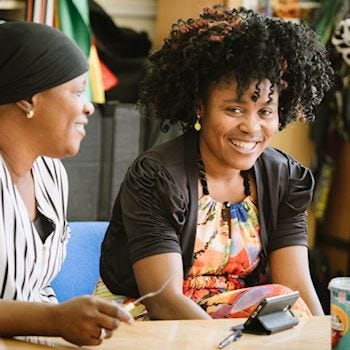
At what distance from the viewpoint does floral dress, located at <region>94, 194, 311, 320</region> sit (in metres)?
2.35

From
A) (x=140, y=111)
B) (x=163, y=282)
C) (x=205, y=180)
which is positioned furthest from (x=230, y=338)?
(x=140, y=111)

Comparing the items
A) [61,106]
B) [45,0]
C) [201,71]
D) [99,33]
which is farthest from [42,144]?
[99,33]

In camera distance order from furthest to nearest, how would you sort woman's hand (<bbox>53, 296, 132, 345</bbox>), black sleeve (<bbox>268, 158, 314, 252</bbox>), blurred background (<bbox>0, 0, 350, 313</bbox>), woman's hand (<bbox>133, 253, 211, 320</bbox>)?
1. blurred background (<bbox>0, 0, 350, 313</bbox>)
2. black sleeve (<bbox>268, 158, 314, 252</bbox>)
3. woman's hand (<bbox>133, 253, 211, 320</bbox>)
4. woman's hand (<bbox>53, 296, 132, 345</bbox>)

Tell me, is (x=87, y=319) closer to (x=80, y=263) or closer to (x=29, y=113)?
(x=29, y=113)

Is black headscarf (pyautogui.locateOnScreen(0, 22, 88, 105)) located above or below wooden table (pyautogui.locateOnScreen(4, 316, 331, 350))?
above

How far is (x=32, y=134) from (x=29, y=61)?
161mm

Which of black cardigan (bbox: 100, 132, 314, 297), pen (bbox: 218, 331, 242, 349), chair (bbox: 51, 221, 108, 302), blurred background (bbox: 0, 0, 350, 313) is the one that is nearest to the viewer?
pen (bbox: 218, 331, 242, 349)

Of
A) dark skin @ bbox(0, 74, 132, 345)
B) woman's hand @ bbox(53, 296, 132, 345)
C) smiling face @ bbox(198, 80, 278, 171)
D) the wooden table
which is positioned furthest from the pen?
smiling face @ bbox(198, 80, 278, 171)

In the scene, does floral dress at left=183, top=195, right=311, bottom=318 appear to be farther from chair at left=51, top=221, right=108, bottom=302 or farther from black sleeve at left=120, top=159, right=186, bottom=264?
chair at left=51, top=221, right=108, bottom=302

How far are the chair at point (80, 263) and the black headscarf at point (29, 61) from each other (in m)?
0.52

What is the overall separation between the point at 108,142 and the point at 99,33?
1.88ft

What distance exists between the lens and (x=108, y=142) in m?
3.68

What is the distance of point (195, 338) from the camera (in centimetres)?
173

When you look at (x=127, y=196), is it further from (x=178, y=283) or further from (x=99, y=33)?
(x=99, y=33)
